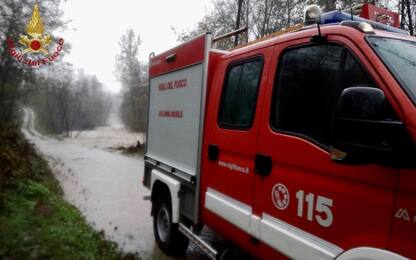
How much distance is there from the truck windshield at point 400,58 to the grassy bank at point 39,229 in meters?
4.05

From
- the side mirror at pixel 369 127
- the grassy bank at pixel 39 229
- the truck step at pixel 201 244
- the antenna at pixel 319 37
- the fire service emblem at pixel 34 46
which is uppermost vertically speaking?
the fire service emblem at pixel 34 46

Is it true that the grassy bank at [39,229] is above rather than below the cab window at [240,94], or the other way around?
below

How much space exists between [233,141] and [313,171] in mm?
1062

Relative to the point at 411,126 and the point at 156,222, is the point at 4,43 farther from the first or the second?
the point at 411,126

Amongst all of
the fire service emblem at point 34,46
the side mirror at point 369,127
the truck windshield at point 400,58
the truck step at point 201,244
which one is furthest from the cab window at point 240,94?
the fire service emblem at point 34,46

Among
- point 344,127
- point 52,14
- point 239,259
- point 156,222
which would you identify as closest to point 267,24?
point 52,14

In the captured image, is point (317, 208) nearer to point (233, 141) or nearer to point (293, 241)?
point (293, 241)

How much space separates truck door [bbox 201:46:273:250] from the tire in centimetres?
120

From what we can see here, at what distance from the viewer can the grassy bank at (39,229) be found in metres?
4.71

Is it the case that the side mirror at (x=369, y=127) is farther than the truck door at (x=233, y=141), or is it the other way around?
the truck door at (x=233, y=141)

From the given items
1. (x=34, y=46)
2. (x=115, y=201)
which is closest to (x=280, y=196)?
(x=115, y=201)

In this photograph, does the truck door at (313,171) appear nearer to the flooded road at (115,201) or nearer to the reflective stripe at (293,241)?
the reflective stripe at (293,241)

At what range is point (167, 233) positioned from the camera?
5285 mm

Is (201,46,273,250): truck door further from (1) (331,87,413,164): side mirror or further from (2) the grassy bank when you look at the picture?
(2) the grassy bank
